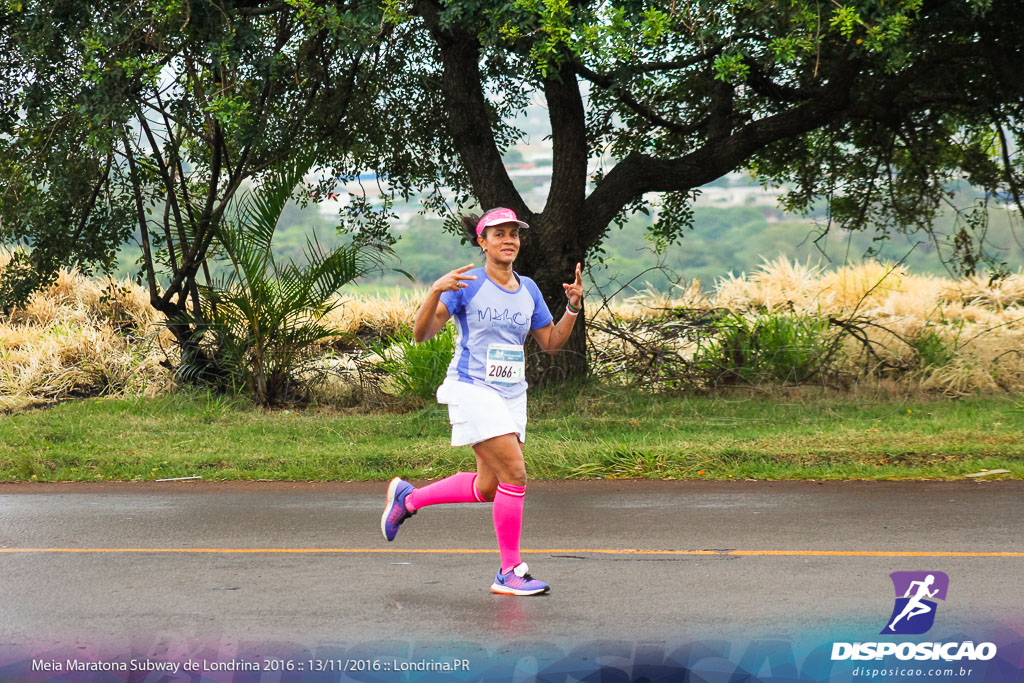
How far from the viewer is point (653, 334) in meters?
15.1

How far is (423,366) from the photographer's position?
1384 centimetres

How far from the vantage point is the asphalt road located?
5.27 meters

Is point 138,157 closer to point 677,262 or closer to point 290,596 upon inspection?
point 677,262

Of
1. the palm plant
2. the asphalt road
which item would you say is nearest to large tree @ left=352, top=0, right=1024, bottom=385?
the palm plant

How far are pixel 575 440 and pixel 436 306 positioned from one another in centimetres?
502

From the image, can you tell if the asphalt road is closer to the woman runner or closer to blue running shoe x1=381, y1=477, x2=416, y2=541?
blue running shoe x1=381, y1=477, x2=416, y2=541

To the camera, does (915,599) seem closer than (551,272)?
Yes

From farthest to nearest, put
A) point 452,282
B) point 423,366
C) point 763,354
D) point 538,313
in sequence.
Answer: point 763,354 → point 423,366 → point 538,313 → point 452,282

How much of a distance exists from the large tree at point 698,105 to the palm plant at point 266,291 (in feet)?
6.77

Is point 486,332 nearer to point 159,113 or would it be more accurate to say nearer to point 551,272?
point 551,272

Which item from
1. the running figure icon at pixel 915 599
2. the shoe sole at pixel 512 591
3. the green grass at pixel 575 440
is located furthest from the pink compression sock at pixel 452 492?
the green grass at pixel 575 440

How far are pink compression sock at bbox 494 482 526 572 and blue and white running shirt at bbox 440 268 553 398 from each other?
0.50 meters

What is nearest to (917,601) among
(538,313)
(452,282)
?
(538,313)

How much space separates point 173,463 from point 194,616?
193 inches
